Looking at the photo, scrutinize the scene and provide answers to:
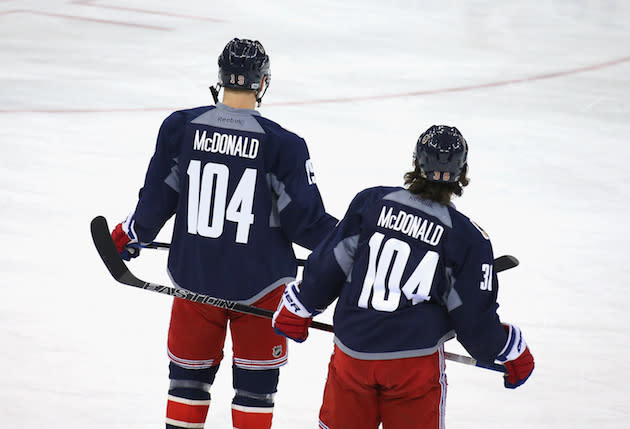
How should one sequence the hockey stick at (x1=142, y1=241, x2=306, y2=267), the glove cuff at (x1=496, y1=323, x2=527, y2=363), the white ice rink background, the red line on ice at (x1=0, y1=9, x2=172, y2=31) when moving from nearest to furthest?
the glove cuff at (x1=496, y1=323, x2=527, y2=363) → the hockey stick at (x1=142, y1=241, x2=306, y2=267) → the white ice rink background → the red line on ice at (x1=0, y1=9, x2=172, y2=31)

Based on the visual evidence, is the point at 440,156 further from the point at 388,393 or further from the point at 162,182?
the point at 162,182

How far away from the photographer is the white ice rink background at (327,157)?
342cm

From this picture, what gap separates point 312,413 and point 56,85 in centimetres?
558

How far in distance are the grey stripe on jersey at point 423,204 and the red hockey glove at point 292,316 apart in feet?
1.18

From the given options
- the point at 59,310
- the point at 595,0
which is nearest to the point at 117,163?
the point at 59,310

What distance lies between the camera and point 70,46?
9672mm

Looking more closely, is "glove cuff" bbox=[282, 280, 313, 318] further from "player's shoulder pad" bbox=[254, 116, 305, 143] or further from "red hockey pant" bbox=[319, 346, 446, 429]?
"player's shoulder pad" bbox=[254, 116, 305, 143]

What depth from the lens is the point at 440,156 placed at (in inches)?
84.9

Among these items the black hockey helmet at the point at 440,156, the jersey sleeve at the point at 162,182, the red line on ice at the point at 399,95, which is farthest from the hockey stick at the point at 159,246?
the red line on ice at the point at 399,95

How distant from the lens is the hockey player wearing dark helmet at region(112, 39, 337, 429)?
2480 mm

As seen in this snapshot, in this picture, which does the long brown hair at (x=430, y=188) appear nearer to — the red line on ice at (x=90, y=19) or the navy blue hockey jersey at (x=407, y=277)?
the navy blue hockey jersey at (x=407, y=277)

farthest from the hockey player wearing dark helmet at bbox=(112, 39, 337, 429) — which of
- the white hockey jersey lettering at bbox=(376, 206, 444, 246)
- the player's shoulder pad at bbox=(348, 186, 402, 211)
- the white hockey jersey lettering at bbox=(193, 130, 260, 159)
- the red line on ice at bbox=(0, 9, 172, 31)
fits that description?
the red line on ice at bbox=(0, 9, 172, 31)

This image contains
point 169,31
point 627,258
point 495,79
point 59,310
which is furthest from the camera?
point 169,31

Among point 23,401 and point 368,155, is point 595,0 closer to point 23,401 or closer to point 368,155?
point 368,155
